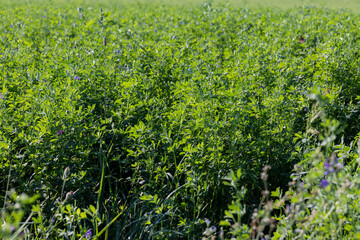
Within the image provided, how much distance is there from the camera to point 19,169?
256 cm

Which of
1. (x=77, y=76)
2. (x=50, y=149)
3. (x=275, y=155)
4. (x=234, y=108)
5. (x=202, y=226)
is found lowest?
(x=202, y=226)

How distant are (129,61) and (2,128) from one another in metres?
1.61

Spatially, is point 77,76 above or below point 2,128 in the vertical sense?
above

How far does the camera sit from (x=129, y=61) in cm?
402

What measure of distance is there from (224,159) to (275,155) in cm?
51

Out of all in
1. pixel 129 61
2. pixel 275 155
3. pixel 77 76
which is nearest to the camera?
pixel 275 155

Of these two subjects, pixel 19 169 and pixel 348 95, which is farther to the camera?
pixel 348 95

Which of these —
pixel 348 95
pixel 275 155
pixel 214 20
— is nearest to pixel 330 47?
pixel 348 95

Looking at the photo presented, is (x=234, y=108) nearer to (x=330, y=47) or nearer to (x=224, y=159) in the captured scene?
(x=224, y=159)

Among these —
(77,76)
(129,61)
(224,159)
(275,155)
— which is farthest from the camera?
(129,61)

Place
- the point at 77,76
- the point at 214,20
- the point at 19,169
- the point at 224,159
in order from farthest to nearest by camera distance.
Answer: the point at 214,20
the point at 77,76
the point at 224,159
the point at 19,169

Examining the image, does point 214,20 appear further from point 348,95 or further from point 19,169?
point 19,169

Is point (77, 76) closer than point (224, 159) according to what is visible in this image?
No

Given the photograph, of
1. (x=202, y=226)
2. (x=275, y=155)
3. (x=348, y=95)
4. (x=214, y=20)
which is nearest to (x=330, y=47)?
(x=348, y=95)
